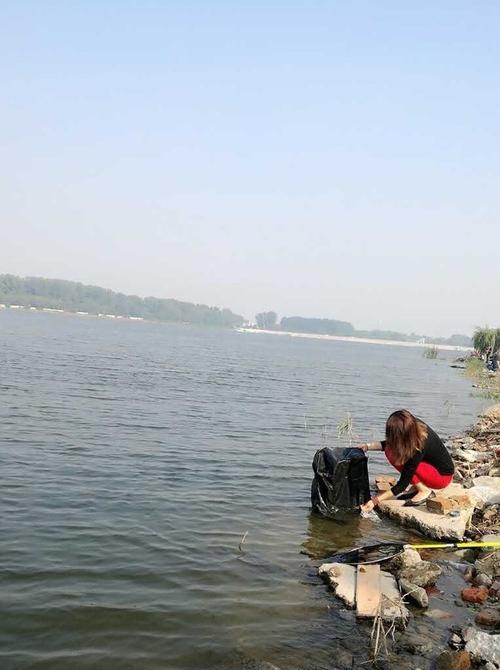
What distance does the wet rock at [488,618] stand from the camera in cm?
612

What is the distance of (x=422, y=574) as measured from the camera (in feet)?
23.8

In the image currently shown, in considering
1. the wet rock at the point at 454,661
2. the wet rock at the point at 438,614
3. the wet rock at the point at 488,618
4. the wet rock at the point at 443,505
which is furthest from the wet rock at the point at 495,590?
the wet rock at the point at 443,505

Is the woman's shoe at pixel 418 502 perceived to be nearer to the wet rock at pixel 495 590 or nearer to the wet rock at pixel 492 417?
the wet rock at pixel 495 590

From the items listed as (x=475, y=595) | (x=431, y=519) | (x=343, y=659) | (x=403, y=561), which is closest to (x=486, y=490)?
(x=431, y=519)

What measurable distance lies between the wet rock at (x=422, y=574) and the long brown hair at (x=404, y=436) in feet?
5.27

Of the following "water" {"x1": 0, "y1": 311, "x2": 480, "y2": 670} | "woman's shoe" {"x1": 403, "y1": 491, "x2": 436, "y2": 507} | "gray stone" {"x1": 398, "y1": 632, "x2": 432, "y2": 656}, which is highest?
"woman's shoe" {"x1": 403, "y1": 491, "x2": 436, "y2": 507}

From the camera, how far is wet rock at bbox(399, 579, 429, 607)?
21.7ft

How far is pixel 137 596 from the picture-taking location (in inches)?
259

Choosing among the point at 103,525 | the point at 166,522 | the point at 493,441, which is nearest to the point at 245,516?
the point at 166,522

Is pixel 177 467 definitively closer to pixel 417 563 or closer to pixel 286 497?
pixel 286 497

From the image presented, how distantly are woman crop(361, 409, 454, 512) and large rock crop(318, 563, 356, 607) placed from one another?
1.24 meters

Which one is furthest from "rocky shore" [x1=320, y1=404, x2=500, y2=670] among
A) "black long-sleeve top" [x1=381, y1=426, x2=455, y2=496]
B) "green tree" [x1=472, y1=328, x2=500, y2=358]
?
"green tree" [x1=472, y1=328, x2=500, y2=358]

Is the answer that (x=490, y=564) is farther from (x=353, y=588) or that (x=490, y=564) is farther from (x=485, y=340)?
(x=485, y=340)

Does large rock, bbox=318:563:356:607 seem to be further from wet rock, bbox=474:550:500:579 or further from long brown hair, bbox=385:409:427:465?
long brown hair, bbox=385:409:427:465
